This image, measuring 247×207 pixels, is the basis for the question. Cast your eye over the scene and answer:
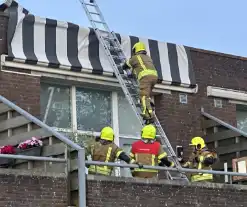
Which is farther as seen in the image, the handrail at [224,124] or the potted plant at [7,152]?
the handrail at [224,124]

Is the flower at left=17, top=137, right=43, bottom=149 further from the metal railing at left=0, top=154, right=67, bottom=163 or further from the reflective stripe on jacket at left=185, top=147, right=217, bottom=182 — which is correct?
the reflective stripe on jacket at left=185, top=147, right=217, bottom=182

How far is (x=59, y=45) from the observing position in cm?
1612

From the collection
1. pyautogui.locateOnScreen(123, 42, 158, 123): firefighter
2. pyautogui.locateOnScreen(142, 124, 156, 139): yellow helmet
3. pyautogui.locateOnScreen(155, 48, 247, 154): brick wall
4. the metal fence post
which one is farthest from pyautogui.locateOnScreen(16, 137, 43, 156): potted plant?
pyautogui.locateOnScreen(155, 48, 247, 154): brick wall

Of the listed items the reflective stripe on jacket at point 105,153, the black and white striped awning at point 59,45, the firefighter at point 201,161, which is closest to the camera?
the reflective stripe on jacket at point 105,153

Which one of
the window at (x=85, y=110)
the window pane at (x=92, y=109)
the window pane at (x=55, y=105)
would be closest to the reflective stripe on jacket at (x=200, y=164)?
the window at (x=85, y=110)

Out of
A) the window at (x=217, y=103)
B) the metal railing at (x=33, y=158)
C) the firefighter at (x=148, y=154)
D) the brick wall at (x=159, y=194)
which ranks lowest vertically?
the brick wall at (x=159, y=194)

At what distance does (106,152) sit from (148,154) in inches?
30.9

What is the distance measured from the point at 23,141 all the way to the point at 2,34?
2.82m

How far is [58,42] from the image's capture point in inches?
635

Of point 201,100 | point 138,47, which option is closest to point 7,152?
point 138,47

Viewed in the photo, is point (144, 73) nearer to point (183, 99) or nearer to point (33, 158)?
point (183, 99)

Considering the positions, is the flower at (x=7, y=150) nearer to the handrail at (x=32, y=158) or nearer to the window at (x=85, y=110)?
the handrail at (x=32, y=158)

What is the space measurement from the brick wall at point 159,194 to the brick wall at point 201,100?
3.05 meters

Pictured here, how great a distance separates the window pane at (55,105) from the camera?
16.0m
